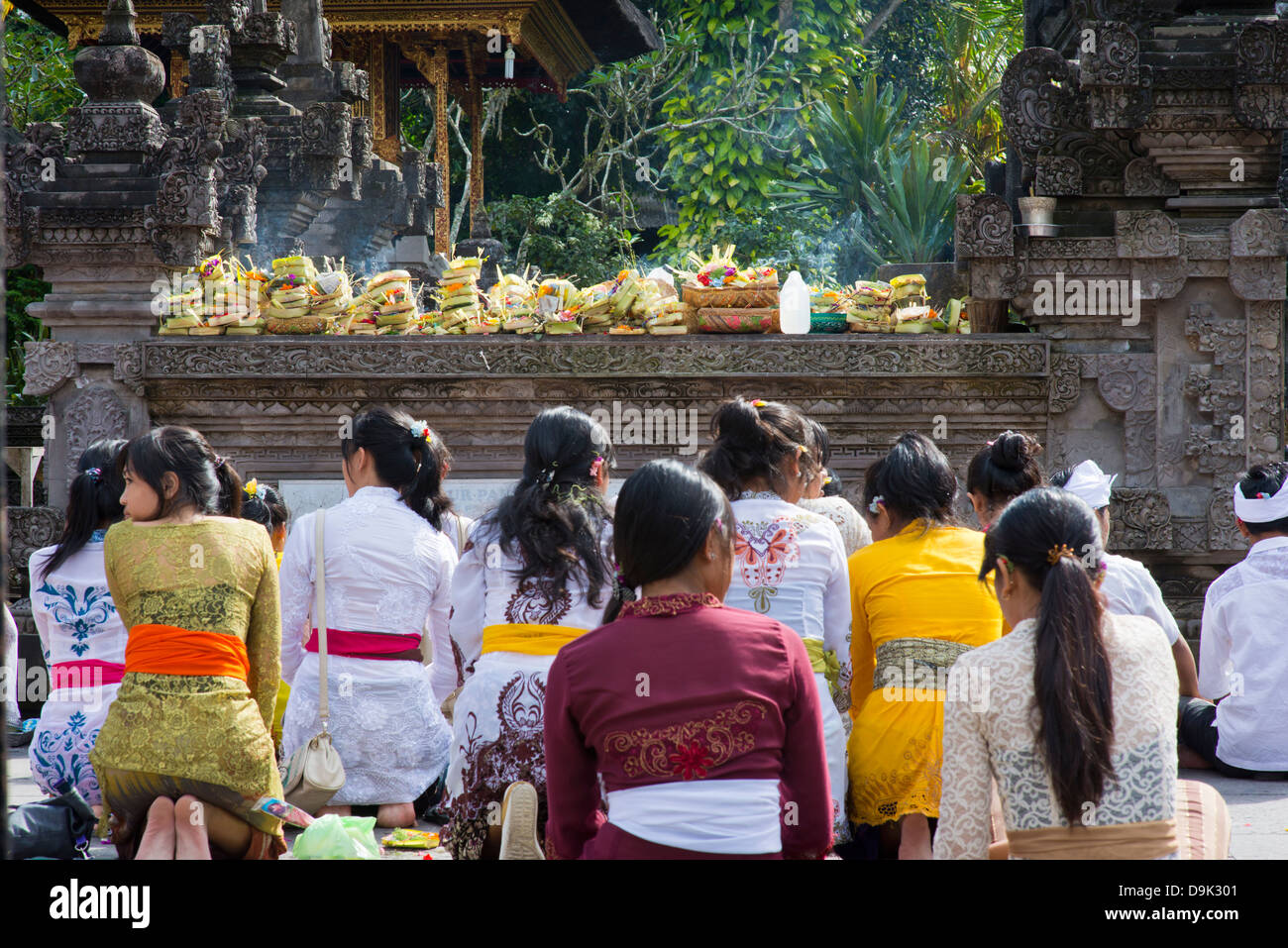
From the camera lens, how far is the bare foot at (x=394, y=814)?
15.6ft

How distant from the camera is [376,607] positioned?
455 cm

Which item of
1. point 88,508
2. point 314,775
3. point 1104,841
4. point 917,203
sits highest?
point 917,203

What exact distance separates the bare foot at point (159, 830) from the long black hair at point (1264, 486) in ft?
13.9

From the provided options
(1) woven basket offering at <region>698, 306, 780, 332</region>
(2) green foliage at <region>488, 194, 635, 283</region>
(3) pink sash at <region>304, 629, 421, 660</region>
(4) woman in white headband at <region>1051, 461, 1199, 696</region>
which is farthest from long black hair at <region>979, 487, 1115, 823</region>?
(2) green foliage at <region>488, 194, 635, 283</region>

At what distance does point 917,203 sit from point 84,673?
15.2 metres

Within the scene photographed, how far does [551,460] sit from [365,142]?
9.07 metres

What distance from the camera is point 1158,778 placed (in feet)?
8.56

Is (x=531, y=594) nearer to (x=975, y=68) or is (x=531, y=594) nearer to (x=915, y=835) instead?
(x=915, y=835)

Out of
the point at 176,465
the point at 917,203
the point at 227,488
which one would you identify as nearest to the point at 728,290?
the point at 227,488

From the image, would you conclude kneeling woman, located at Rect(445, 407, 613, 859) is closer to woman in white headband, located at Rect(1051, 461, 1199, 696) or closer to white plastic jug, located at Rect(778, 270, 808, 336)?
Result: woman in white headband, located at Rect(1051, 461, 1199, 696)

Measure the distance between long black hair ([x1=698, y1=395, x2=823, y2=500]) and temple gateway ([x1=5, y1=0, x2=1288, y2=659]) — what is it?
3092 millimetres

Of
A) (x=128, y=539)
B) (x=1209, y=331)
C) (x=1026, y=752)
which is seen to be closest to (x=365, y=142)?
(x=1209, y=331)

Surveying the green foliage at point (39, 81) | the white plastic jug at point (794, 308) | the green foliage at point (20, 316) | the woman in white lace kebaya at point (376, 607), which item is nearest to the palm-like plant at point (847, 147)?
the green foliage at point (39, 81)

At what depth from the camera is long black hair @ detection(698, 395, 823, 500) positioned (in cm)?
390
